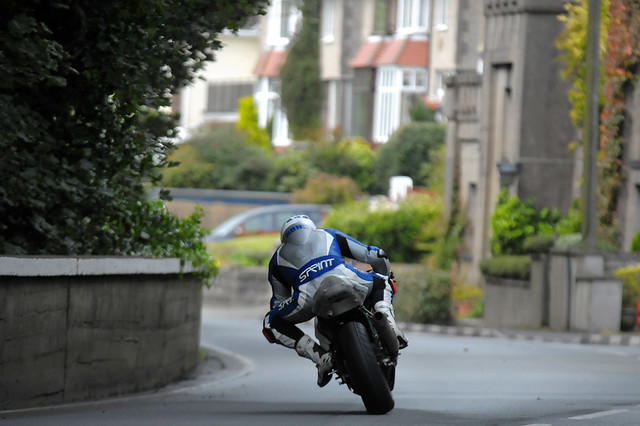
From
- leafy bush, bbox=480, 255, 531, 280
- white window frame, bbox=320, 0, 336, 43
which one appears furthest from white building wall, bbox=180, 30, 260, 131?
leafy bush, bbox=480, 255, 531, 280

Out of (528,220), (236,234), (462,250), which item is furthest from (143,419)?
(236,234)

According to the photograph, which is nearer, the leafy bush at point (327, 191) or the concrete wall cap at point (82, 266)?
the concrete wall cap at point (82, 266)

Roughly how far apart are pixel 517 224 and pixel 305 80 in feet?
104

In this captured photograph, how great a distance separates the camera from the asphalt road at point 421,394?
10930 mm

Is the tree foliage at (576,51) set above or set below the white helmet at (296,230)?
above

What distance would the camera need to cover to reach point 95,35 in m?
13.7

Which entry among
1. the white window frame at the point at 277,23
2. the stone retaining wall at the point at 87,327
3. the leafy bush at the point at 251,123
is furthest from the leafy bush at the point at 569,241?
the white window frame at the point at 277,23

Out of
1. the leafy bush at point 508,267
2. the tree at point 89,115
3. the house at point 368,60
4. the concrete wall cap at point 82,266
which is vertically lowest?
the leafy bush at point 508,267

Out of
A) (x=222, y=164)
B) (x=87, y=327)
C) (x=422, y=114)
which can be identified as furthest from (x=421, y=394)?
(x=222, y=164)

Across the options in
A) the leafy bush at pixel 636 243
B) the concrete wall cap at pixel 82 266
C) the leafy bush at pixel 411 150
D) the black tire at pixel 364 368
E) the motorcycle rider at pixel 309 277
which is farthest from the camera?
the leafy bush at pixel 411 150

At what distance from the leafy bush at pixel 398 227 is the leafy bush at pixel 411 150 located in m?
11.1

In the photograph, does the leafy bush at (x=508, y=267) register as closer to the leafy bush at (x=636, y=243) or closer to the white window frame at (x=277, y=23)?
the leafy bush at (x=636, y=243)

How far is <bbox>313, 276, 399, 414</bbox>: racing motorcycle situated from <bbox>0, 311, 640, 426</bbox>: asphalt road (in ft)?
0.69

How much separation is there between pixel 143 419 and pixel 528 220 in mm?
23076
